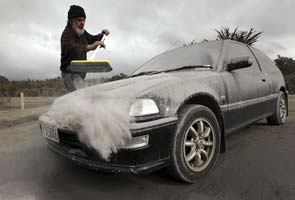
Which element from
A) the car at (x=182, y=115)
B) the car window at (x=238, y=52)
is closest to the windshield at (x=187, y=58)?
the car at (x=182, y=115)

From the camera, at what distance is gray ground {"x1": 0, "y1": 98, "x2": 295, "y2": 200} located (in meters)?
2.22

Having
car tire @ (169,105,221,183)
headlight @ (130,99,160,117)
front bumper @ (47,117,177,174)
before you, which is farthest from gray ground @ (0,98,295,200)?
headlight @ (130,99,160,117)

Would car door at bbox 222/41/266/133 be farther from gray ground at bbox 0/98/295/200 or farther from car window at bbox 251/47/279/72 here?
gray ground at bbox 0/98/295/200

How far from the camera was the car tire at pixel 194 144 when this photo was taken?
7.50 ft

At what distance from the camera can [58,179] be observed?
2648 millimetres

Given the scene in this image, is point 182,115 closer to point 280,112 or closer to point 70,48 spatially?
point 70,48

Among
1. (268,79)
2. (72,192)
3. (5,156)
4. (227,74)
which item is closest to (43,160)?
(5,156)

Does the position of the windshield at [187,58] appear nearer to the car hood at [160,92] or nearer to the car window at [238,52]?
the car window at [238,52]

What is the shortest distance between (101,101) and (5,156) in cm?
215

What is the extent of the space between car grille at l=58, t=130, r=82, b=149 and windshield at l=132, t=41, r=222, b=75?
64.7 inches

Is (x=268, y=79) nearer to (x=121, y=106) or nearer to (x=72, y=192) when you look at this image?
(x=121, y=106)

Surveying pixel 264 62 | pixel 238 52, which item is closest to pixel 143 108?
pixel 238 52

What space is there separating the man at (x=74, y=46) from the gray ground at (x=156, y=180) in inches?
42.3

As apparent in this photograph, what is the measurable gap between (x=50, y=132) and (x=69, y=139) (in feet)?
1.11
